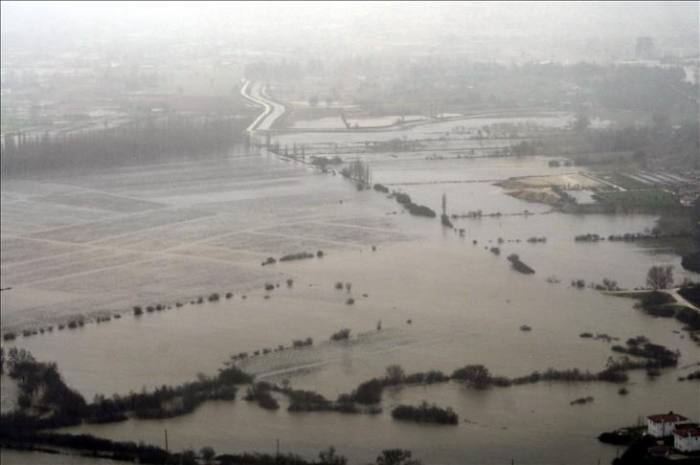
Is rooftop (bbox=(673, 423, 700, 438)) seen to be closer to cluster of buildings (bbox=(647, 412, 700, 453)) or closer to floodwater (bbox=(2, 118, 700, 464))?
cluster of buildings (bbox=(647, 412, 700, 453))

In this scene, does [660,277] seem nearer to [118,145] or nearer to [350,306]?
[350,306]

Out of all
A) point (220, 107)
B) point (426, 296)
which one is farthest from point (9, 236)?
point (220, 107)

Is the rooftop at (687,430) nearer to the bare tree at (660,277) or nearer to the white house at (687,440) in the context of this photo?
the white house at (687,440)

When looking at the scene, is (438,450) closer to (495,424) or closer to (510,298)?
(495,424)

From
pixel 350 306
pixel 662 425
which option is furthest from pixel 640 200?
pixel 662 425

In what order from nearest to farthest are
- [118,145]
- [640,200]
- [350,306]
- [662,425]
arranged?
[662,425]
[350,306]
[640,200]
[118,145]

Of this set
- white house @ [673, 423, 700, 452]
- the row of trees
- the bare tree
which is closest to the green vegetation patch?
the bare tree

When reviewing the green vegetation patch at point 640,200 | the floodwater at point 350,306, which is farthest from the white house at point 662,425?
the green vegetation patch at point 640,200
